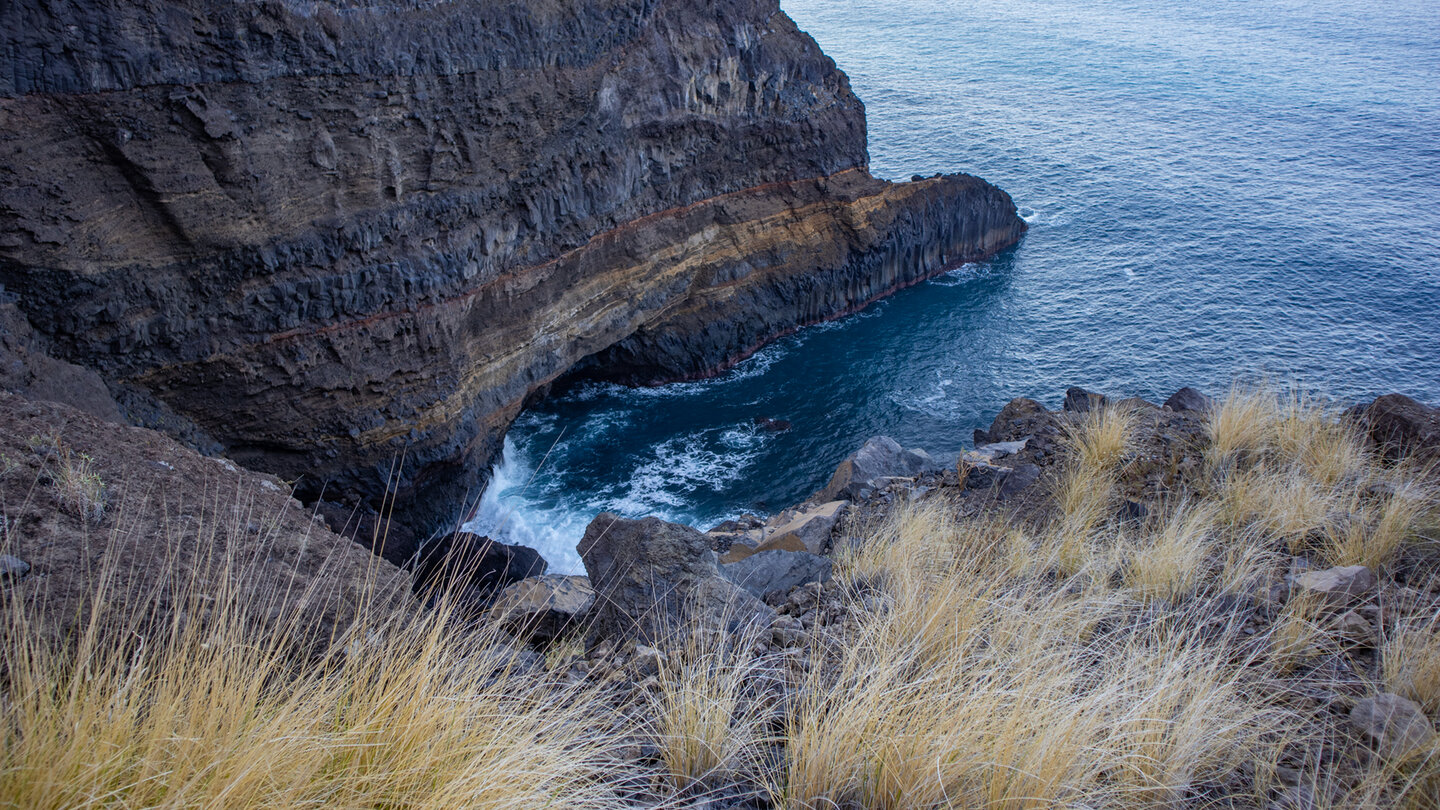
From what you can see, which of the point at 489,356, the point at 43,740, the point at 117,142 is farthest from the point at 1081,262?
the point at 43,740

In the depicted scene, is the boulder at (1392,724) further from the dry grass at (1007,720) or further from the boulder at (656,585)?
the boulder at (656,585)

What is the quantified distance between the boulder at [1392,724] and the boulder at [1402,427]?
6434 millimetres

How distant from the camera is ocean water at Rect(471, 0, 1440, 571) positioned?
19812mm

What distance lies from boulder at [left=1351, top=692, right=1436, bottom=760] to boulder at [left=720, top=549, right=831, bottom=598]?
11.6ft

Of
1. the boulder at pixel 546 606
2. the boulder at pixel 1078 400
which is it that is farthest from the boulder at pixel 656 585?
the boulder at pixel 1078 400

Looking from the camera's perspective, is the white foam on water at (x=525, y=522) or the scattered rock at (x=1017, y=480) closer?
the scattered rock at (x=1017, y=480)

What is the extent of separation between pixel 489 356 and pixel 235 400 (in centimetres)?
516

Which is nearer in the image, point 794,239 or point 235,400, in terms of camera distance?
point 235,400

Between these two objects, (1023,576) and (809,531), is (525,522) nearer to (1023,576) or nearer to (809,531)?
(809,531)

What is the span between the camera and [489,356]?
17641 mm

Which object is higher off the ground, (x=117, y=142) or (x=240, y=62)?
(x=240, y=62)

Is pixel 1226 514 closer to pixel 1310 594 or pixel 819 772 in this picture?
pixel 1310 594

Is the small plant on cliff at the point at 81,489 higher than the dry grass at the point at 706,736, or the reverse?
the small plant on cliff at the point at 81,489

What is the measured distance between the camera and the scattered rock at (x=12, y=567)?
3.67 meters
